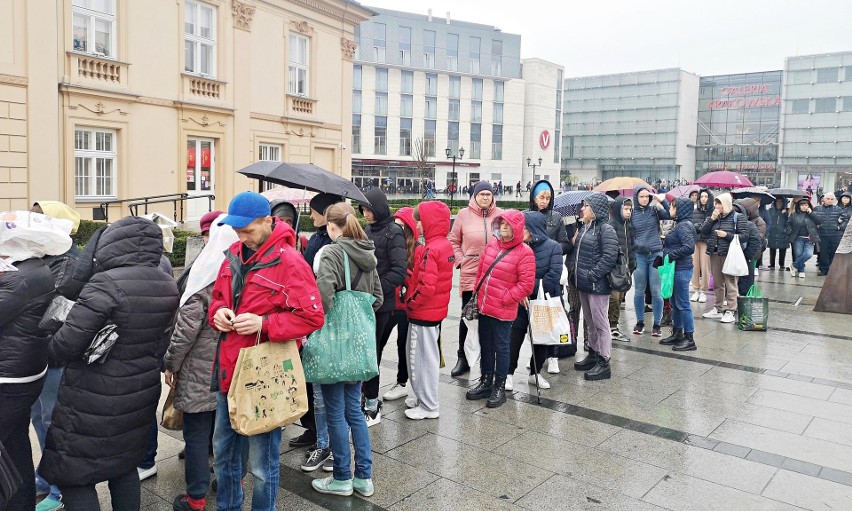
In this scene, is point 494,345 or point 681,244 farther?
point 681,244

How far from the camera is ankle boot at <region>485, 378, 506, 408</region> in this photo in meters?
6.31

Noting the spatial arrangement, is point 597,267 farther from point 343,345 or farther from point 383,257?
point 343,345

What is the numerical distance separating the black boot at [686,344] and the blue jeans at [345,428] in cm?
552

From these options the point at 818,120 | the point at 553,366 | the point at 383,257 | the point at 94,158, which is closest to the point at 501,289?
the point at 383,257

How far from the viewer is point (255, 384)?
3.57 metres

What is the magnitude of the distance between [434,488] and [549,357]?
3286mm

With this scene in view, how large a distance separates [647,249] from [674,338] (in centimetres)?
129

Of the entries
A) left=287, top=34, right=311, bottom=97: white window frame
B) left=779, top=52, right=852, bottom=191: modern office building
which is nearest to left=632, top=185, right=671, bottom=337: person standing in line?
left=287, top=34, right=311, bottom=97: white window frame

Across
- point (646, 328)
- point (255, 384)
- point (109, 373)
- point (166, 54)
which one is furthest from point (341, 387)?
point (166, 54)

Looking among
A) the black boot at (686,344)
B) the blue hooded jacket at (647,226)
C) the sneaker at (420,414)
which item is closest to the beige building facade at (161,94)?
the sneaker at (420,414)

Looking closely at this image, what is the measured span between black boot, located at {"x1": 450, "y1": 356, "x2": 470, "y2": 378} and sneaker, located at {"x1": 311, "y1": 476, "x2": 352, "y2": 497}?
3037 mm

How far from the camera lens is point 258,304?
12.0ft

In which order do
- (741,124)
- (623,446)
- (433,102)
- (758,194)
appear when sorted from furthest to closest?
(741,124)
(433,102)
(758,194)
(623,446)

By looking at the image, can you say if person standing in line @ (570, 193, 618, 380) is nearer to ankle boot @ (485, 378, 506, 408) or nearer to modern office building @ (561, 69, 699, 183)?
ankle boot @ (485, 378, 506, 408)
